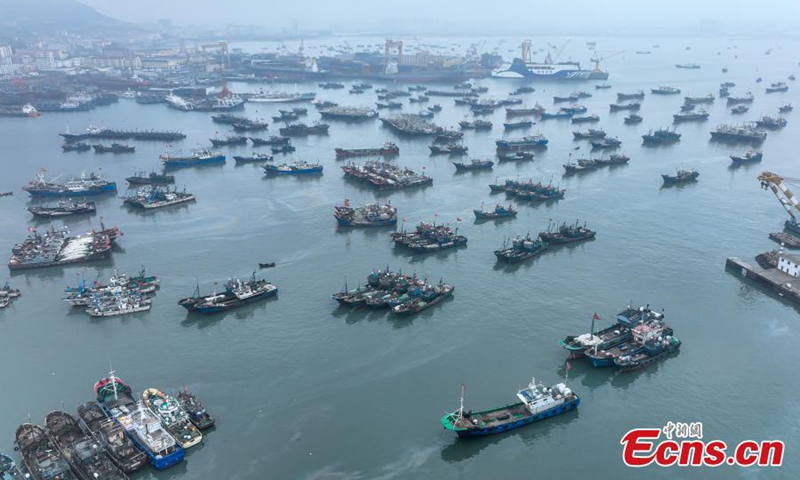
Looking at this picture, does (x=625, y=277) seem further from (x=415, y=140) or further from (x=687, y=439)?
(x=415, y=140)

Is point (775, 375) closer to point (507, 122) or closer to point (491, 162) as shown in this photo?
point (491, 162)

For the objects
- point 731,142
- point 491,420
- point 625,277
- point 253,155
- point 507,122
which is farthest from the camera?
point 507,122

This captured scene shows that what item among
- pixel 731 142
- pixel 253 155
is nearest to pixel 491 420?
pixel 253 155

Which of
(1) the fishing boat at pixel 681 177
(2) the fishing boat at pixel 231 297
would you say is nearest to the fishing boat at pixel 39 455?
(2) the fishing boat at pixel 231 297

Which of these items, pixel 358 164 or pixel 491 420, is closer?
pixel 491 420

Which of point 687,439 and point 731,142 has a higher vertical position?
point 731,142

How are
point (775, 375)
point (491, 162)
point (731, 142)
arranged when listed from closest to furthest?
point (775, 375) < point (491, 162) < point (731, 142)

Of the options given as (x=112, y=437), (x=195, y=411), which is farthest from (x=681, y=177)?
(x=112, y=437)
